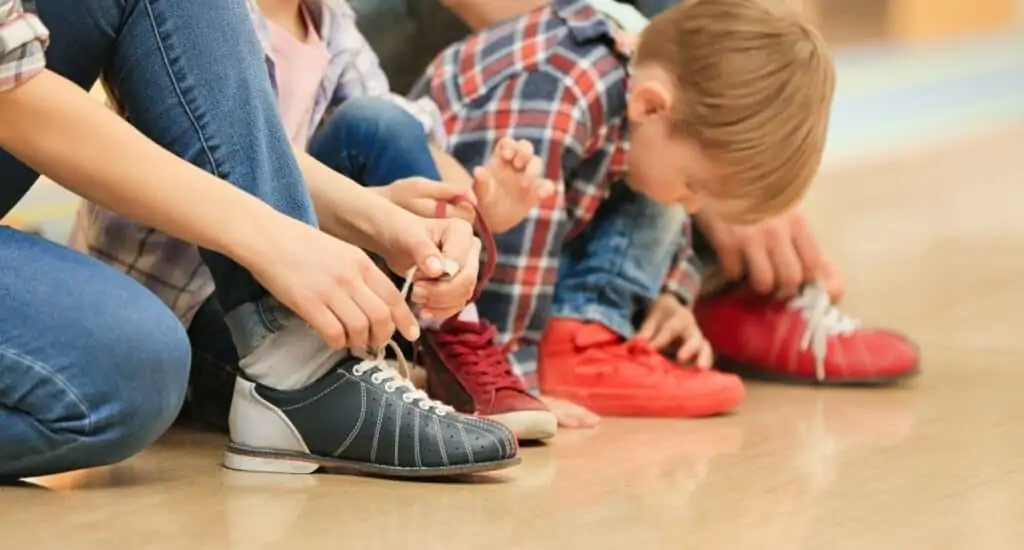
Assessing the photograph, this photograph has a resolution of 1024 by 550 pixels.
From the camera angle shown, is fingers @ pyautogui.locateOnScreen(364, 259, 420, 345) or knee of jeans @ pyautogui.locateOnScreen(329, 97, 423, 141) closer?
fingers @ pyautogui.locateOnScreen(364, 259, 420, 345)

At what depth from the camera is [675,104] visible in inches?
56.2

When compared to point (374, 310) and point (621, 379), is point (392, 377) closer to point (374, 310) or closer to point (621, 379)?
point (374, 310)

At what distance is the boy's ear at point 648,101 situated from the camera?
4.69 feet

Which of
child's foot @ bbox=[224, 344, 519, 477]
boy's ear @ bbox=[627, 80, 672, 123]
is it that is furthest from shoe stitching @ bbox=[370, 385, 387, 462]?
boy's ear @ bbox=[627, 80, 672, 123]

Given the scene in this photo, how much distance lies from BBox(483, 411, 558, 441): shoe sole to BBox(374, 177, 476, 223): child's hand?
0.17 metres

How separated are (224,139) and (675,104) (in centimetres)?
48

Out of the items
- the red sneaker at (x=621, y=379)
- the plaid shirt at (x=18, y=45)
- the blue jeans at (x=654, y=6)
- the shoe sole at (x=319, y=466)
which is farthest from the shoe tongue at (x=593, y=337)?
the plaid shirt at (x=18, y=45)

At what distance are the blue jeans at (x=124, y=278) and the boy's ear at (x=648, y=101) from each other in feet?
1.35

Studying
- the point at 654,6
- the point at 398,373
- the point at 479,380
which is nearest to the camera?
the point at 398,373

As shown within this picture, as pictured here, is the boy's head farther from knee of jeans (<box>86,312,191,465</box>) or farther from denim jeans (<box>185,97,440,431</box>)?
knee of jeans (<box>86,312,191,465</box>)

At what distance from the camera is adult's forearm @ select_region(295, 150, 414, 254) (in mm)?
1202

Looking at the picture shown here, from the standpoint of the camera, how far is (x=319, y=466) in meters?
1.18

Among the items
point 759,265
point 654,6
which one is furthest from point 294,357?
point 654,6

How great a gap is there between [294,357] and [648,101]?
46 centimetres
